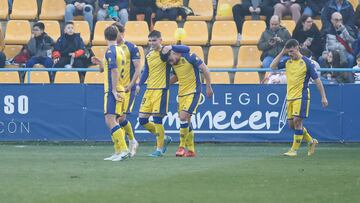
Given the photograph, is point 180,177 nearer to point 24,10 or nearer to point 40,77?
point 40,77

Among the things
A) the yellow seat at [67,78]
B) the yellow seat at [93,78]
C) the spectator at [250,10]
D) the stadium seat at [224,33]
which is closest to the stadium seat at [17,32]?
the yellow seat at [67,78]

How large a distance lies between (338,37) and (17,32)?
7.67 metres

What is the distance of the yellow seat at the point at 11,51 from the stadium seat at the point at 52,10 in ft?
4.80

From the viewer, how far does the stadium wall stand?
21.9 meters

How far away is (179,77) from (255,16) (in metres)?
7.43

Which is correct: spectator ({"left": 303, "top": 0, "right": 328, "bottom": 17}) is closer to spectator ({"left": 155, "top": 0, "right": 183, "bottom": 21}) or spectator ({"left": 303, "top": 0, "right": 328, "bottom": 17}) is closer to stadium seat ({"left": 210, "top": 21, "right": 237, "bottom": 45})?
stadium seat ({"left": 210, "top": 21, "right": 237, "bottom": 45})

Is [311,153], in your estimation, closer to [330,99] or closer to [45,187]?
[330,99]

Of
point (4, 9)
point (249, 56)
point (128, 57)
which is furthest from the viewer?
point (4, 9)

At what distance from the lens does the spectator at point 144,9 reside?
2588cm

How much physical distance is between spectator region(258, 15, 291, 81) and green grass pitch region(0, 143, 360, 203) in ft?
13.9

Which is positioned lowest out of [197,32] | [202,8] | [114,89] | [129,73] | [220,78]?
[220,78]

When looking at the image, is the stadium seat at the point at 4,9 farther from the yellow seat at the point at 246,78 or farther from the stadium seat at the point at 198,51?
the yellow seat at the point at 246,78

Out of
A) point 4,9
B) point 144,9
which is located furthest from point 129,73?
point 4,9

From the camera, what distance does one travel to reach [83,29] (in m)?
25.4
